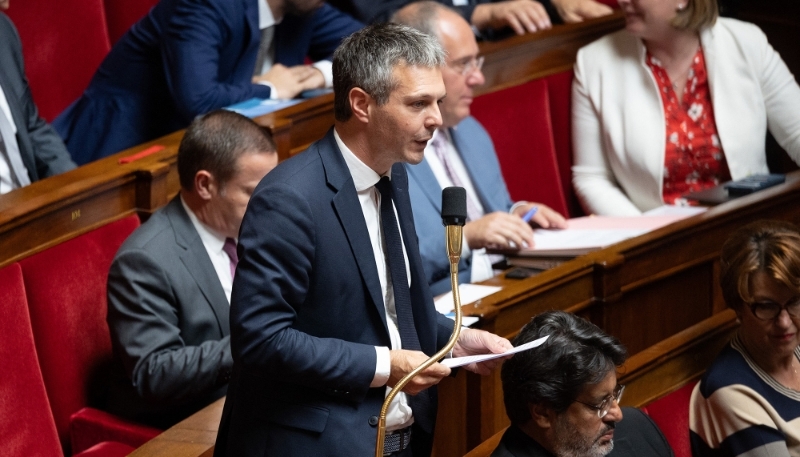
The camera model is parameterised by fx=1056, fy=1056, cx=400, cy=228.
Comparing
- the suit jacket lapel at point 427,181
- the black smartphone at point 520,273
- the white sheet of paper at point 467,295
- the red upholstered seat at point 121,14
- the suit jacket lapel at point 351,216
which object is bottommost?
the black smartphone at point 520,273

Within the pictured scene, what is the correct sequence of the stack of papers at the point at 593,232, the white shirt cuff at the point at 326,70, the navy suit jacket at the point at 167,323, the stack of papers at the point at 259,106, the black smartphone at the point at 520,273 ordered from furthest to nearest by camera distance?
1. the white shirt cuff at the point at 326,70
2. the stack of papers at the point at 259,106
3. the stack of papers at the point at 593,232
4. the black smartphone at the point at 520,273
5. the navy suit jacket at the point at 167,323

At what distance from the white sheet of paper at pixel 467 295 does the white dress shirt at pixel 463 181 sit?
0.24 meters

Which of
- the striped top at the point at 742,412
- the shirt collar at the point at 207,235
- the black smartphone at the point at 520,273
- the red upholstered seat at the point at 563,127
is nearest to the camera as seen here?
the striped top at the point at 742,412

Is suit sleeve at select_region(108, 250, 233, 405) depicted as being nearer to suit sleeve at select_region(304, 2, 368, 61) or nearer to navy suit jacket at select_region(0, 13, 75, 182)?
navy suit jacket at select_region(0, 13, 75, 182)

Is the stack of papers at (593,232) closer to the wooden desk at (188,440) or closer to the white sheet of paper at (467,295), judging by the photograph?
the white sheet of paper at (467,295)

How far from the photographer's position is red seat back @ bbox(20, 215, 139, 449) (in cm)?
154

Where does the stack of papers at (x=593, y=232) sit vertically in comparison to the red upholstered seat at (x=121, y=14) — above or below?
below

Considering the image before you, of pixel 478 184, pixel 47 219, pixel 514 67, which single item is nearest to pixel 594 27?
pixel 514 67

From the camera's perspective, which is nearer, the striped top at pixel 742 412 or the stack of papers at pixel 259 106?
the striped top at pixel 742 412

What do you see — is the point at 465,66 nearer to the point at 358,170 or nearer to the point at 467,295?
the point at 467,295

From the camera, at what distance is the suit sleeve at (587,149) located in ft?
7.64

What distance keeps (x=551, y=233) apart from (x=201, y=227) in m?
0.67

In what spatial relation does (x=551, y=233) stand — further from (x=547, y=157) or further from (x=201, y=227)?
(x=201, y=227)

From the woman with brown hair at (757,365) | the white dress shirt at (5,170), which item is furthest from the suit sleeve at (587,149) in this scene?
the white dress shirt at (5,170)
